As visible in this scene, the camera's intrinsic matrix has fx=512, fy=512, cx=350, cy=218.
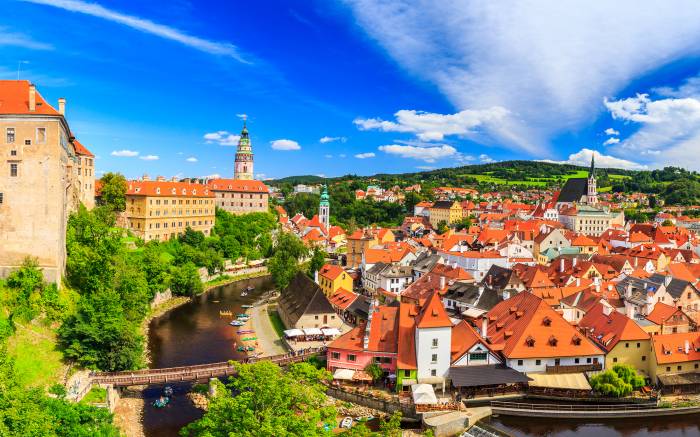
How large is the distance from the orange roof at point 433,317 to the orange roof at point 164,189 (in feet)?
139

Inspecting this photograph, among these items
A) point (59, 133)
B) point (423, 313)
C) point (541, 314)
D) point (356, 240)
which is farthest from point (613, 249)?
point (59, 133)

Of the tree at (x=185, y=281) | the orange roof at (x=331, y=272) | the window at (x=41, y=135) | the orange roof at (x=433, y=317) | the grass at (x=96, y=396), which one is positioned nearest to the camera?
the grass at (x=96, y=396)

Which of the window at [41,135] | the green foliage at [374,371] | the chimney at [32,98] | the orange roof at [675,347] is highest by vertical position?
the chimney at [32,98]

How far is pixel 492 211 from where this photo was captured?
120375 millimetres

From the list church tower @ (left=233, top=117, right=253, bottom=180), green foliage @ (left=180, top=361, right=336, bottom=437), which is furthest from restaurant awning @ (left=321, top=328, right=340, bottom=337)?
church tower @ (left=233, top=117, right=253, bottom=180)

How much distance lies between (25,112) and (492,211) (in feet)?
341

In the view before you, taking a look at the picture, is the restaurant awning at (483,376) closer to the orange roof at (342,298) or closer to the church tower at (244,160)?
the orange roof at (342,298)

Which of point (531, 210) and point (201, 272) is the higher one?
point (531, 210)

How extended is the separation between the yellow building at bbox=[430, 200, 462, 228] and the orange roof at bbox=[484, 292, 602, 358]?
80.4 m

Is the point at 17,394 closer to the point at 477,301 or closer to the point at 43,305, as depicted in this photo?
the point at 43,305

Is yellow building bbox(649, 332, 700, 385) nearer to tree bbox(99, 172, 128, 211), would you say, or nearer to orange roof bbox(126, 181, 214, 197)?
orange roof bbox(126, 181, 214, 197)

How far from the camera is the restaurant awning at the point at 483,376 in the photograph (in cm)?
2758

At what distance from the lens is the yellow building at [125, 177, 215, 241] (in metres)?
59.7

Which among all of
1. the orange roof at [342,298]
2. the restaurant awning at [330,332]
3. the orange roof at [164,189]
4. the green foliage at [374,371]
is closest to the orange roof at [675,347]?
the green foliage at [374,371]
